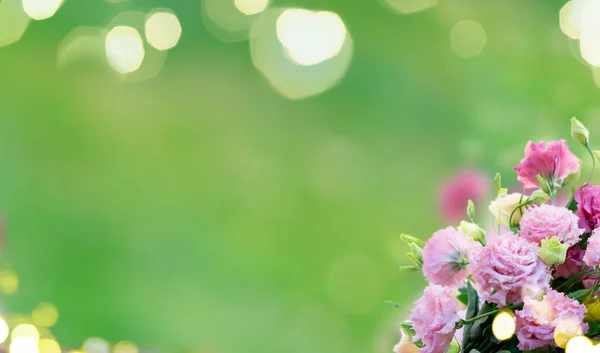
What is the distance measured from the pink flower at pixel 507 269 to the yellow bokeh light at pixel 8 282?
1996 mm

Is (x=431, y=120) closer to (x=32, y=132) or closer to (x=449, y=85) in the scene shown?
(x=449, y=85)

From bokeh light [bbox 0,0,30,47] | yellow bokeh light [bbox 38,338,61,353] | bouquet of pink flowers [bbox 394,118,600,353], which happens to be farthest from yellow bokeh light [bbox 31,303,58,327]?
bouquet of pink flowers [bbox 394,118,600,353]

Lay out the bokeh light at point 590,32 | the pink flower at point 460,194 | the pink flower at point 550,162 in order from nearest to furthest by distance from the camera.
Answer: the pink flower at point 550,162 < the pink flower at point 460,194 < the bokeh light at point 590,32

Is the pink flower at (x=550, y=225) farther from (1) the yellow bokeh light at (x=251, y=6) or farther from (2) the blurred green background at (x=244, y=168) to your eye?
(1) the yellow bokeh light at (x=251, y=6)

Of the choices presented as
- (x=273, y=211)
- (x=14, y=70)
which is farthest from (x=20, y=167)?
(x=273, y=211)

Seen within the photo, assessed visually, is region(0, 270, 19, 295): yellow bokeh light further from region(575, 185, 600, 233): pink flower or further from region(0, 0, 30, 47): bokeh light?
region(575, 185, 600, 233): pink flower

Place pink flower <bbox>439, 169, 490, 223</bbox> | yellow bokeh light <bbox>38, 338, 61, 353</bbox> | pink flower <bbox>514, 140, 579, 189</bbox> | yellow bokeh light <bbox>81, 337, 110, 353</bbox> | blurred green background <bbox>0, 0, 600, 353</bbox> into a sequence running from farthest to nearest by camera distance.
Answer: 1. blurred green background <bbox>0, 0, 600, 353</bbox>
2. pink flower <bbox>439, 169, 490, 223</bbox>
3. yellow bokeh light <bbox>38, 338, 61, 353</bbox>
4. yellow bokeh light <bbox>81, 337, 110, 353</bbox>
5. pink flower <bbox>514, 140, 579, 189</bbox>

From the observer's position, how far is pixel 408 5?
274 cm

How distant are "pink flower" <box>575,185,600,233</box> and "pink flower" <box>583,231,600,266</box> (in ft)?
0.13

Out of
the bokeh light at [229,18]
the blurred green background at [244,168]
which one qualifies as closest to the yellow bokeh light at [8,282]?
the blurred green background at [244,168]

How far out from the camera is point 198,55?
Answer: 9.06 feet

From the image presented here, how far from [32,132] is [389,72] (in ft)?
4.20

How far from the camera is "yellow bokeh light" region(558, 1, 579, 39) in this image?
264cm

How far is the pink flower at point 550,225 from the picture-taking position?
0.63m
